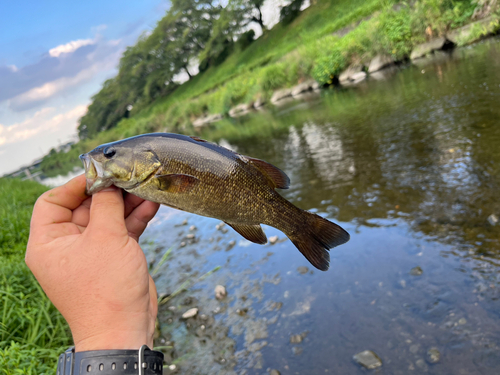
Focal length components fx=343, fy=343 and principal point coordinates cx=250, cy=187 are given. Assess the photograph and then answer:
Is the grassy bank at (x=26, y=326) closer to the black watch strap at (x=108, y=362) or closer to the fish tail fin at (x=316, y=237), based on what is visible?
the black watch strap at (x=108, y=362)

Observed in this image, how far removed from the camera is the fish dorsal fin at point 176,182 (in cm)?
219

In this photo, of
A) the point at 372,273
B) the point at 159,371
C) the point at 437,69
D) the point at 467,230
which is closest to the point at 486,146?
the point at 467,230

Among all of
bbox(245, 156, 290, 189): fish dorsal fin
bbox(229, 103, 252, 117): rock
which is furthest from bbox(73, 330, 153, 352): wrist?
bbox(229, 103, 252, 117): rock

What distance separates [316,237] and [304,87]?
28.6 meters

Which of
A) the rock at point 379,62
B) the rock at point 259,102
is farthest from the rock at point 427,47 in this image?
the rock at point 259,102

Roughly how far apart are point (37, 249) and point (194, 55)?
7952 cm

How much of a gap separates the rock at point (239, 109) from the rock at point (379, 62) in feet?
49.8

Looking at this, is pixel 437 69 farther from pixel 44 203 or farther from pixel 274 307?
pixel 44 203

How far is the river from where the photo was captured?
144 inches

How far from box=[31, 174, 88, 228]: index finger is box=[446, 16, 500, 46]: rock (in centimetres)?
2132

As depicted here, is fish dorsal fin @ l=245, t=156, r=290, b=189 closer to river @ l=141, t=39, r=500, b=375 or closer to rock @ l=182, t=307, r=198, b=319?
river @ l=141, t=39, r=500, b=375

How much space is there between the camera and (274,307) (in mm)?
4680

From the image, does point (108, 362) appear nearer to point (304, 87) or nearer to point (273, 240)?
point (273, 240)

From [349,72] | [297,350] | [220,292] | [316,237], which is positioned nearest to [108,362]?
[316,237]
